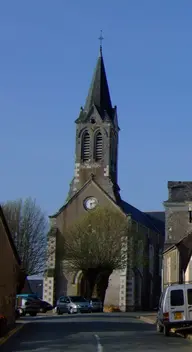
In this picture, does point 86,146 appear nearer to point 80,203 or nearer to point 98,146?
point 98,146

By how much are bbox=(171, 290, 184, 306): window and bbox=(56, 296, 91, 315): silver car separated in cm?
2737

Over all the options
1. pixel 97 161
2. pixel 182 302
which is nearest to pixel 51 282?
pixel 97 161

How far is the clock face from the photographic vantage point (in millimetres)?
65688

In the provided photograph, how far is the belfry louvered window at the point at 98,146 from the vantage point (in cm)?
6981

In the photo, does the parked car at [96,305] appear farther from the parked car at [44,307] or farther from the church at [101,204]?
the church at [101,204]

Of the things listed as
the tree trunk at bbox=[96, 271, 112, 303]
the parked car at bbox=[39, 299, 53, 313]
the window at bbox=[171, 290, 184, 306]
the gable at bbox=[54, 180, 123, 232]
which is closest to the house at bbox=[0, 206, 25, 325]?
the window at bbox=[171, 290, 184, 306]

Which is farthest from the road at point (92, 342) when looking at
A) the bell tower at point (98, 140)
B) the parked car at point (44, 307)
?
the bell tower at point (98, 140)

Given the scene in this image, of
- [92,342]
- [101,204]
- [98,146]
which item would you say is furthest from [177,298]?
[98,146]

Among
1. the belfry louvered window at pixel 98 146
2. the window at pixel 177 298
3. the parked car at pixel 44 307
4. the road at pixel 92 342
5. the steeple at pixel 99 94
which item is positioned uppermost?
the steeple at pixel 99 94

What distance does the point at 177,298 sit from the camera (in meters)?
21.4

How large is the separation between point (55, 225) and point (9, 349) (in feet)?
160

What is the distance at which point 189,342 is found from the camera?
63.5ft

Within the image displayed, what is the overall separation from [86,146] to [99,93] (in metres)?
7.16

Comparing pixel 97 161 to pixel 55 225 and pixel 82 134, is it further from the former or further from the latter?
pixel 55 225
